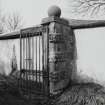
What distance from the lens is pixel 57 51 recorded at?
14.5ft

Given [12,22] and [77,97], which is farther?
[12,22]

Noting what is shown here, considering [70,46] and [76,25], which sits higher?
[76,25]

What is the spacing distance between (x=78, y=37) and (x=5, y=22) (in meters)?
21.9

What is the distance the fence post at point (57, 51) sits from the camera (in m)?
4.35

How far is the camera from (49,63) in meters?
4.46

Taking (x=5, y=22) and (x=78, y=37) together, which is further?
(x=5, y=22)

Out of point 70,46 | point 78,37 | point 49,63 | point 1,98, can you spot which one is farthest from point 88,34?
point 1,98

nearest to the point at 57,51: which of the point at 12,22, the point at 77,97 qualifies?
the point at 77,97

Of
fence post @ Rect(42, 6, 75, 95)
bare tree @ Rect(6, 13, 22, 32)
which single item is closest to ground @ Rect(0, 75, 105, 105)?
fence post @ Rect(42, 6, 75, 95)

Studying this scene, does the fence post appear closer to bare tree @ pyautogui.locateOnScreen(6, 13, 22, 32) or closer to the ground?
the ground

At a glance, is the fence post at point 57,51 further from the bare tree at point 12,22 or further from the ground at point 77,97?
the bare tree at point 12,22

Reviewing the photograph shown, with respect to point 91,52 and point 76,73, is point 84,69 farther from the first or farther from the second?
point 91,52

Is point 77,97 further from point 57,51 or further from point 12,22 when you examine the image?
point 12,22

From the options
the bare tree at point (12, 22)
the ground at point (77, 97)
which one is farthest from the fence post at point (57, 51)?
the bare tree at point (12, 22)
